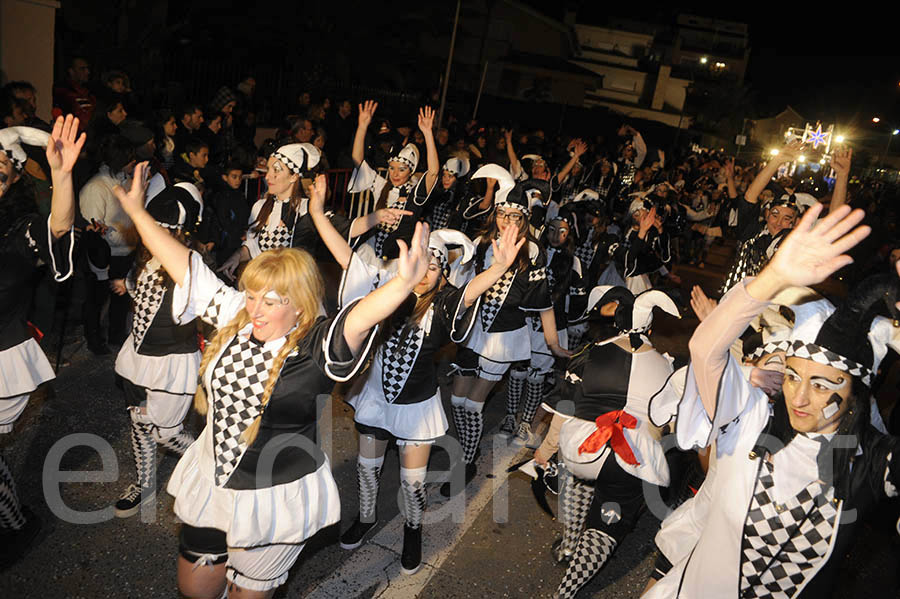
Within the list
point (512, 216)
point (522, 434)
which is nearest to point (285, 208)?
point (512, 216)

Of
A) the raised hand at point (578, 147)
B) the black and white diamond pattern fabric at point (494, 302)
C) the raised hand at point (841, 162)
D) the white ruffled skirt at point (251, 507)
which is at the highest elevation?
the raised hand at point (841, 162)

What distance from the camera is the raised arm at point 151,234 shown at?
113 inches

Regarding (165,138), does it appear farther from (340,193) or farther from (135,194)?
(135,194)

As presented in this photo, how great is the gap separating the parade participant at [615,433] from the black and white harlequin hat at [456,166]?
5273 mm

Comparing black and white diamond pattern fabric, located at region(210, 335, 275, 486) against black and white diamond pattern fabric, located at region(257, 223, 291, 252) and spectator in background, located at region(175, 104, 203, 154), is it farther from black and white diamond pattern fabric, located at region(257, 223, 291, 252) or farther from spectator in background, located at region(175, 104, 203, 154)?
spectator in background, located at region(175, 104, 203, 154)

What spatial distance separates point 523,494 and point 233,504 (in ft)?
8.88

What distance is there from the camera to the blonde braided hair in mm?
2598

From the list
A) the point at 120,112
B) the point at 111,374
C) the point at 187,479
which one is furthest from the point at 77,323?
the point at 187,479

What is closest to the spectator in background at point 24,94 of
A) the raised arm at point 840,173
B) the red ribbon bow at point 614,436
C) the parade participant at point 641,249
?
the red ribbon bow at point 614,436

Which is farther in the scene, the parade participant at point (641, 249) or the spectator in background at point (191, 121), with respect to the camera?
the spectator in background at point (191, 121)

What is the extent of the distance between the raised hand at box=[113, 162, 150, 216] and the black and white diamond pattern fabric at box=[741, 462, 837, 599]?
293 centimetres

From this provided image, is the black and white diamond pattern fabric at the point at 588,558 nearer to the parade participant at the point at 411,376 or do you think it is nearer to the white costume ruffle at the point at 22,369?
the parade participant at the point at 411,376

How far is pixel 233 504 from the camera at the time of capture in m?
2.62

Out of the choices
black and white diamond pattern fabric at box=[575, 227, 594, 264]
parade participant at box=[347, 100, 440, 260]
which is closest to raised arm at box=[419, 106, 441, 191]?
parade participant at box=[347, 100, 440, 260]
